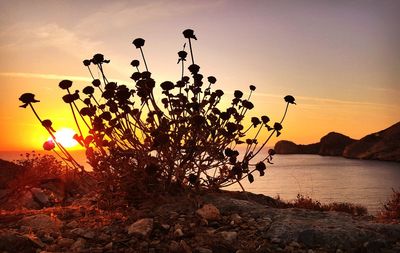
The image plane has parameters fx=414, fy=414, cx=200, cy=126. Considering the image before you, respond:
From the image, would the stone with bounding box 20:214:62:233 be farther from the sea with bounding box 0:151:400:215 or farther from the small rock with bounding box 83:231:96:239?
the sea with bounding box 0:151:400:215

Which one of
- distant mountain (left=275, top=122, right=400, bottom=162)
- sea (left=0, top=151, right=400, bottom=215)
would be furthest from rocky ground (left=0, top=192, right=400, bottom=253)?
→ distant mountain (left=275, top=122, right=400, bottom=162)

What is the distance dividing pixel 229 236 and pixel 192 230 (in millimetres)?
513

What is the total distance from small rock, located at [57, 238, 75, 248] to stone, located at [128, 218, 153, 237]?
0.72 m

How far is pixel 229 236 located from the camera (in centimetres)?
522

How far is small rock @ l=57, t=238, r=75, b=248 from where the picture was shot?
5047mm

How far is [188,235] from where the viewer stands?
5258 millimetres

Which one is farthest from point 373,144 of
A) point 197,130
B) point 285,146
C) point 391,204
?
point 197,130

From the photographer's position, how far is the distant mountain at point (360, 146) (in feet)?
261

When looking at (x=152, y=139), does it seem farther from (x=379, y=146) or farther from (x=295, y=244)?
(x=379, y=146)

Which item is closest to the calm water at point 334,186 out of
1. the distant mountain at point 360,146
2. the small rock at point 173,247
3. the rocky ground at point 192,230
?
the rocky ground at point 192,230

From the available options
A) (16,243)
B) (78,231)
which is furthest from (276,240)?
(16,243)

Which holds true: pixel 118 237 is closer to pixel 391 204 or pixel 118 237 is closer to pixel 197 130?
pixel 197 130

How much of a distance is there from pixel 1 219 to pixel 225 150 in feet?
11.5

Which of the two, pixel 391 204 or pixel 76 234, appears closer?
pixel 76 234
